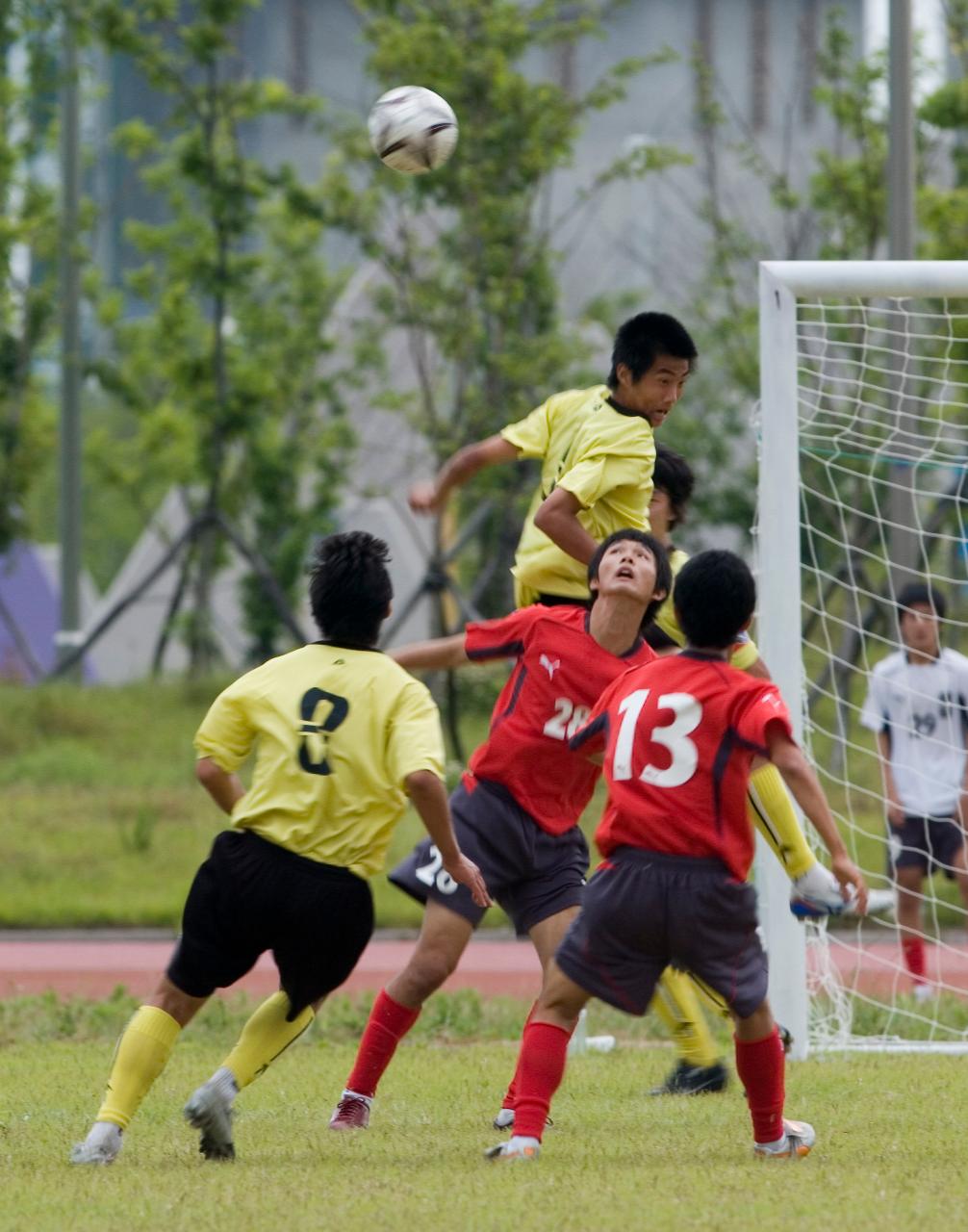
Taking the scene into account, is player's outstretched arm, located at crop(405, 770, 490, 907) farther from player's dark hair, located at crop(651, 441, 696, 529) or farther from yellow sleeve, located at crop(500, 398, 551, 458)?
player's dark hair, located at crop(651, 441, 696, 529)

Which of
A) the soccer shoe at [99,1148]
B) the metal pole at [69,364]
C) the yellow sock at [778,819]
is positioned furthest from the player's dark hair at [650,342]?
the metal pole at [69,364]

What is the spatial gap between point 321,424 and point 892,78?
14.1 metres

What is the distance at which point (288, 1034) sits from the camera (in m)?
5.17

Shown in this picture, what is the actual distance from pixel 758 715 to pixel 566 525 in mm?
1197

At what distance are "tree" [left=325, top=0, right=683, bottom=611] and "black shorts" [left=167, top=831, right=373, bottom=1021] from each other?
12.0m

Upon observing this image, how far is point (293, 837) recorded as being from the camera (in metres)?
5.01

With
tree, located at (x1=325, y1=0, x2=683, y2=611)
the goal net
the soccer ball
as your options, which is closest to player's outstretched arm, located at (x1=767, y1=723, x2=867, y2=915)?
the goal net

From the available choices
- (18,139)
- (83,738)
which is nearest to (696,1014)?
(83,738)

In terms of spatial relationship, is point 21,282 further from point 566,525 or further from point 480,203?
point 566,525

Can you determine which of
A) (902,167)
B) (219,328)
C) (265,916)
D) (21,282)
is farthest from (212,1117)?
(21,282)

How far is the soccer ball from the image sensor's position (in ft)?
23.4

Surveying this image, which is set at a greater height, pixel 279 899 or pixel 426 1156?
pixel 279 899

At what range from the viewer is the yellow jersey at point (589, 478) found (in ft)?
19.2

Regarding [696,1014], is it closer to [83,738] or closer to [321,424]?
[83,738]
